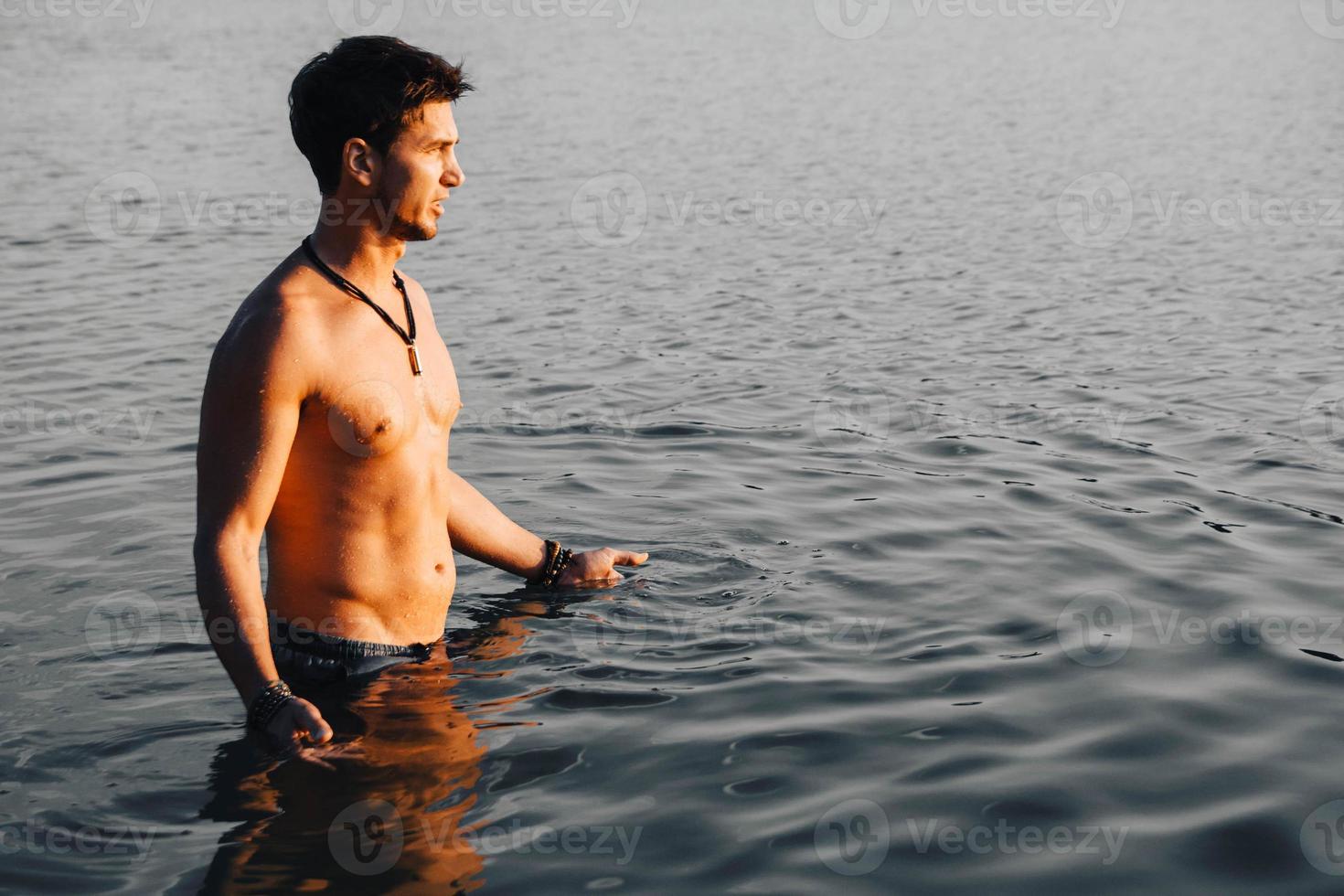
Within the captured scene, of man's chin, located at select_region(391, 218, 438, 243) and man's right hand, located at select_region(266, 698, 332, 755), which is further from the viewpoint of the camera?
man's chin, located at select_region(391, 218, 438, 243)

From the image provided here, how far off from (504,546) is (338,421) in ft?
4.65

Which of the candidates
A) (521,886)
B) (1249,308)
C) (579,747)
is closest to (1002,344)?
(1249,308)

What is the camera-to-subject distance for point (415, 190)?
4.29 m

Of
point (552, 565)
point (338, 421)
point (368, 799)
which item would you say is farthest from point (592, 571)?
point (368, 799)

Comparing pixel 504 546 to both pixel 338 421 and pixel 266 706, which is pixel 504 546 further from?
pixel 266 706

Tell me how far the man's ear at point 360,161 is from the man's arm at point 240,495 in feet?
2.16

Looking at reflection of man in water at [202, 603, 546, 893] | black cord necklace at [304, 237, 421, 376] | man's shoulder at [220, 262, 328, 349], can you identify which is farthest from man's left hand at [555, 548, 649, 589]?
man's shoulder at [220, 262, 328, 349]

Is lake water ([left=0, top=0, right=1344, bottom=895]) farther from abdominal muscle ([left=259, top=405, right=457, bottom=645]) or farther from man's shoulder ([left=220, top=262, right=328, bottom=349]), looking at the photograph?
man's shoulder ([left=220, top=262, right=328, bottom=349])

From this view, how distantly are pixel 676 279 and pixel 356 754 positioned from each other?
933 cm

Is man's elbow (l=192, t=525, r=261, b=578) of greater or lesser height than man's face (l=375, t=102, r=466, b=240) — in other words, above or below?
below

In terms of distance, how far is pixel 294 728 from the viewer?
147 inches

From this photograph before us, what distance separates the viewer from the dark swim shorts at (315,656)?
14.4ft

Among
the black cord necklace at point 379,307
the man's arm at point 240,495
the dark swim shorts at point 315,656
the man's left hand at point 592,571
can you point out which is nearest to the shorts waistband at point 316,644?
the dark swim shorts at point 315,656

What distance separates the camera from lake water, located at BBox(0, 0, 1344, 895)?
382 centimetres
